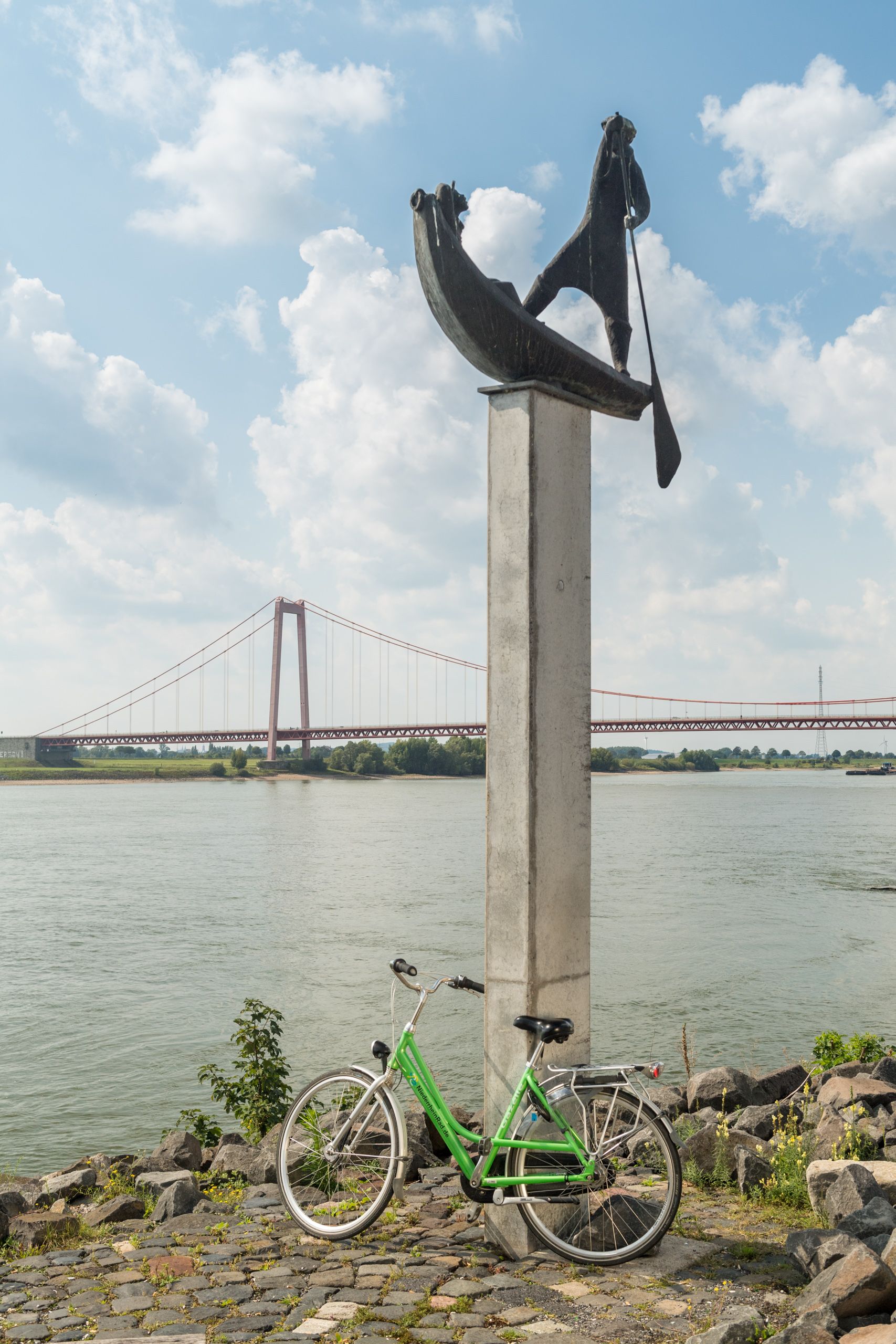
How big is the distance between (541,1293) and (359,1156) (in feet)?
2.54

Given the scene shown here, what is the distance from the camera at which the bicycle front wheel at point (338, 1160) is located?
11.4 feet

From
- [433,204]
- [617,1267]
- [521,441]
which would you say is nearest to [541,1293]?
[617,1267]

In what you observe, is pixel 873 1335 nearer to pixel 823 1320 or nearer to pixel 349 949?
pixel 823 1320

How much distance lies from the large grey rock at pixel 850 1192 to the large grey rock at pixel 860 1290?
0.70 meters

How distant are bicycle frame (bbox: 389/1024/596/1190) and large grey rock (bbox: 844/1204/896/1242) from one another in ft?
2.43

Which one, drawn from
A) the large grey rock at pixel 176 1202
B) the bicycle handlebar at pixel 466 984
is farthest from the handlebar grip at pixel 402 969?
→ the large grey rock at pixel 176 1202

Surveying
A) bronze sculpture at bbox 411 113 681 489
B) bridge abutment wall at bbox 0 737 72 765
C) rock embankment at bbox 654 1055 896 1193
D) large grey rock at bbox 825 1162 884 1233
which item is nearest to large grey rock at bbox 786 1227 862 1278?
large grey rock at bbox 825 1162 884 1233

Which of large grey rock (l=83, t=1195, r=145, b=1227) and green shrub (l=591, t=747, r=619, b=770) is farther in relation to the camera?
green shrub (l=591, t=747, r=619, b=770)

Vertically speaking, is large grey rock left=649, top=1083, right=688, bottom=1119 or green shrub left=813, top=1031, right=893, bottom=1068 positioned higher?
green shrub left=813, top=1031, right=893, bottom=1068

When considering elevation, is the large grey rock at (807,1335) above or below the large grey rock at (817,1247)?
above

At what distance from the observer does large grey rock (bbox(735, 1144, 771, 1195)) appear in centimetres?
390

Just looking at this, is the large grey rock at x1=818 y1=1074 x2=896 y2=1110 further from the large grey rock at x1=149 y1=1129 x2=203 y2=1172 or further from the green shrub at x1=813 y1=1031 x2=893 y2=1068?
the large grey rock at x1=149 y1=1129 x2=203 y2=1172

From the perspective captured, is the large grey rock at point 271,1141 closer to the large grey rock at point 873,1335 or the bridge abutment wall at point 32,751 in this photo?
the large grey rock at point 873,1335

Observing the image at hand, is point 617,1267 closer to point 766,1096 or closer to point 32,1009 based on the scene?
point 766,1096
